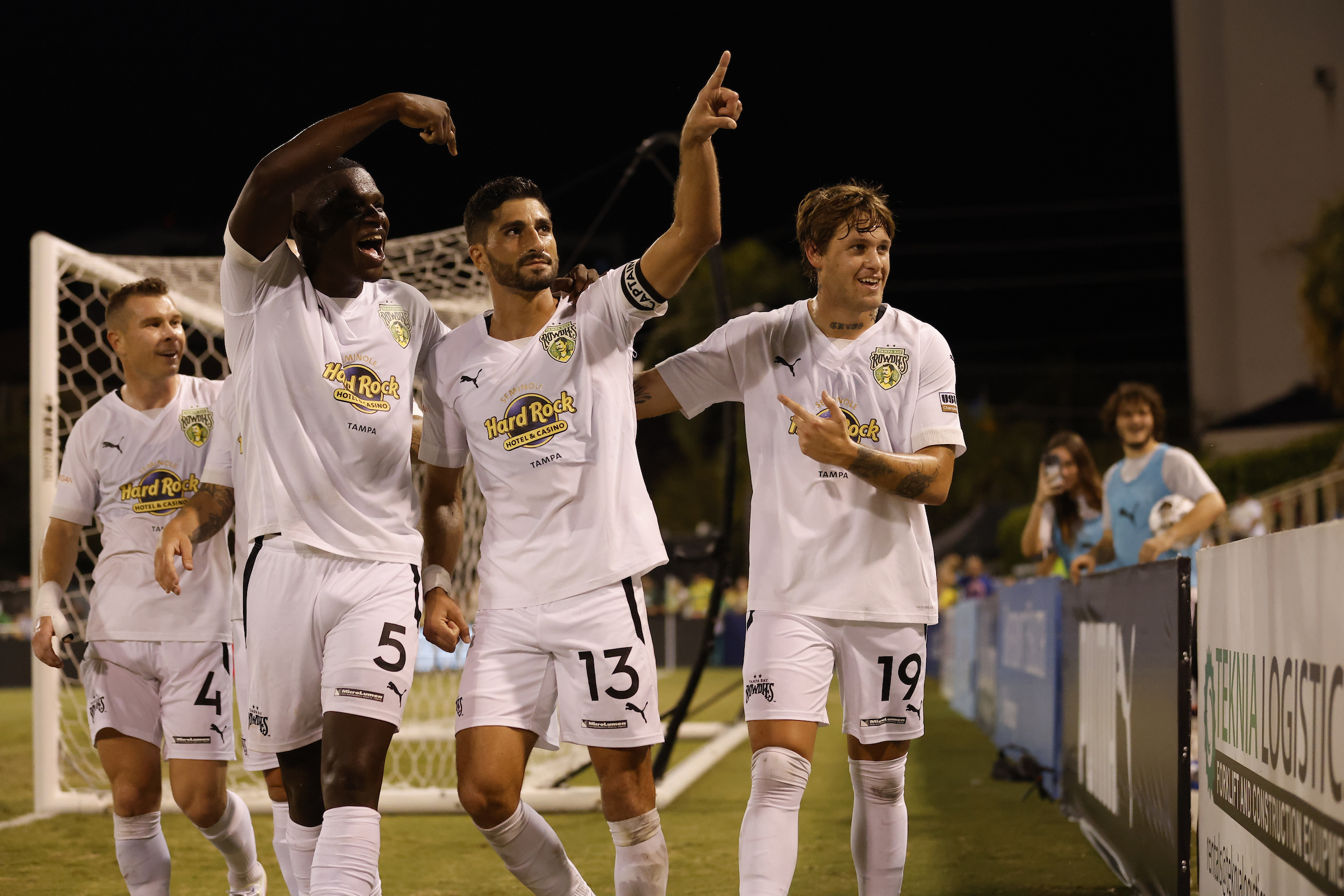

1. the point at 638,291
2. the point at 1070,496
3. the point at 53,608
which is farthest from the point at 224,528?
the point at 1070,496

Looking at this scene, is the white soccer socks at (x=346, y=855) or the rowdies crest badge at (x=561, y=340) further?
the rowdies crest badge at (x=561, y=340)

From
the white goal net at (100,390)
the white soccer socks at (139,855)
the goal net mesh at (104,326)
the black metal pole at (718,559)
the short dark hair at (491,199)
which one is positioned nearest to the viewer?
the short dark hair at (491,199)

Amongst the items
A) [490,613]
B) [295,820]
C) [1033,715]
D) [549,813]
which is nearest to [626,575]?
[490,613]

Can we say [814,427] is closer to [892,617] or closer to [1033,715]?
[892,617]

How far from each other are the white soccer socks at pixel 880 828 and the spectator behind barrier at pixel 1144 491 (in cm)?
330

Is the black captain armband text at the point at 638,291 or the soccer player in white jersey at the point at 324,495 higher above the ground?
the black captain armband text at the point at 638,291

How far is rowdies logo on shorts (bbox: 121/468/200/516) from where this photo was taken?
4.79 metres

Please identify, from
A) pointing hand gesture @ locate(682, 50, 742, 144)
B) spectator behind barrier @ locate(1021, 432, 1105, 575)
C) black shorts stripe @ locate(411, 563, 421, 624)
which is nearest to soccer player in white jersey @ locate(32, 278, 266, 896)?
black shorts stripe @ locate(411, 563, 421, 624)

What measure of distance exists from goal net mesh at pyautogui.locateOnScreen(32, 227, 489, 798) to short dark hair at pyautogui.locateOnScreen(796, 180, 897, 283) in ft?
12.5

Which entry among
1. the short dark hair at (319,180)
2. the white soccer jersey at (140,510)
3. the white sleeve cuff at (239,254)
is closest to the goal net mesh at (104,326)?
the white soccer jersey at (140,510)

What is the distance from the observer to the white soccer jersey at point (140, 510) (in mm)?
4727

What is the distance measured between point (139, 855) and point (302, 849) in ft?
4.42

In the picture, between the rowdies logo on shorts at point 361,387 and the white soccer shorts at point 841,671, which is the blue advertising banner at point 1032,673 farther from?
the rowdies logo on shorts at point 361,387

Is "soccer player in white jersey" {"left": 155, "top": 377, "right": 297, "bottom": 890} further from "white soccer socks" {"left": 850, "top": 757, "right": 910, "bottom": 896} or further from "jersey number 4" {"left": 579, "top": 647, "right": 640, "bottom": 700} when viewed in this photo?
"white soccer socks" {"left": 850, "top": 757, "right": 910, "bottom": 896}
